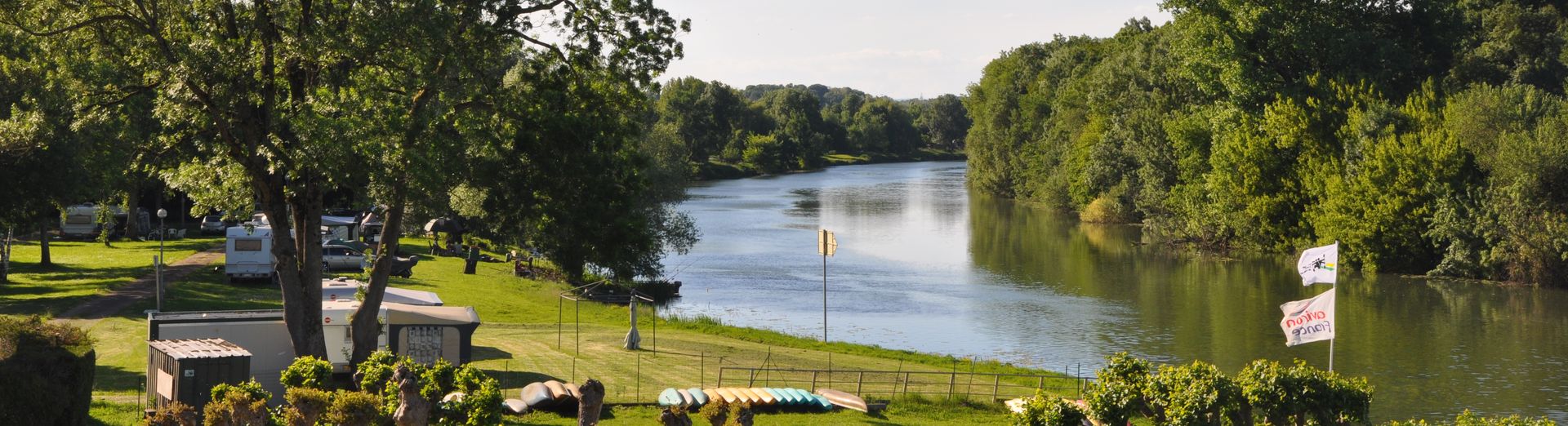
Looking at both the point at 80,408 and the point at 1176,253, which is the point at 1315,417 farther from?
the point at 1176,253

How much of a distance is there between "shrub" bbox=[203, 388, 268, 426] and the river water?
27.2 meters

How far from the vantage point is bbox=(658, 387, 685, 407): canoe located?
87.2ft

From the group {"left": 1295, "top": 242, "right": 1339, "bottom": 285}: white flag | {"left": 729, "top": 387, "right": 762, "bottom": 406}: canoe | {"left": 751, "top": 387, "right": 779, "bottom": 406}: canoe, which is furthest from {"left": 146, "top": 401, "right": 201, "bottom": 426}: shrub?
{"left": 1295, "top": 242, "right": 1339, "bottom": 285}: white flag

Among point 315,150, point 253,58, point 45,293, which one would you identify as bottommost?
point 45,293

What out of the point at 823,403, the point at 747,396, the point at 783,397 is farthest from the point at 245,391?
the point at 823,403

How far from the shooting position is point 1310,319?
94.4 ft

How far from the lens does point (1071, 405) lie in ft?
67.6

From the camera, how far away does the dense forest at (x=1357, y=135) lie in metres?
61.7

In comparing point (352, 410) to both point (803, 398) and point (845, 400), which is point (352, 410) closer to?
point (803, 398)

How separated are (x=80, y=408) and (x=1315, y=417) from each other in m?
18.6

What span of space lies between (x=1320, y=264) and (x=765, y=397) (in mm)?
14024

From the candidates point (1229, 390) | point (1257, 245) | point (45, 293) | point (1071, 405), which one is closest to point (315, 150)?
point (1071, 405)

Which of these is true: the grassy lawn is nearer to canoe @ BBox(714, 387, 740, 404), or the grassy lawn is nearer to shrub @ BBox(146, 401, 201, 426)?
canoe @ BBox(714, 387, 740, 404)

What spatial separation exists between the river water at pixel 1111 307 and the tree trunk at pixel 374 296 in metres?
20.9
